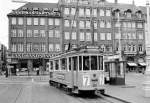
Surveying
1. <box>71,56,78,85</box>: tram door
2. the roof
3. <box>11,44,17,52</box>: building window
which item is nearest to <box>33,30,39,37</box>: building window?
<box>11,44,17,52</box>: building window

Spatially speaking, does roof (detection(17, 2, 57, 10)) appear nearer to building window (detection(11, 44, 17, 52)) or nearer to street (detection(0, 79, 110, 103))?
building window (detection(11, 44, 17, 52))

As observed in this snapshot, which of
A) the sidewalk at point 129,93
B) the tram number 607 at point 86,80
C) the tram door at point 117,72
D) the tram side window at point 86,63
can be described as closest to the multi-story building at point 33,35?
the tram door at point 117,72

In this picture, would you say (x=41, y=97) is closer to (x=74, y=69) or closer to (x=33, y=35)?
(x=74, y=69)

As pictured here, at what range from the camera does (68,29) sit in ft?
235

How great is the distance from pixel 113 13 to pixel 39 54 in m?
21.5

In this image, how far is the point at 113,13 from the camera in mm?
75250

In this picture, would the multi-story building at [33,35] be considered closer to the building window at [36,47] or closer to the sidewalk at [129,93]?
the building window at [36,47]

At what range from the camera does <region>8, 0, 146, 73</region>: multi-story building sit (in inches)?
2692

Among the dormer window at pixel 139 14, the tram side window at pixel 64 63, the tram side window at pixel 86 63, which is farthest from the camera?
the dormer window at pixel 139 14

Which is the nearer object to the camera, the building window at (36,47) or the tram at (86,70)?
the tram at (86,70)

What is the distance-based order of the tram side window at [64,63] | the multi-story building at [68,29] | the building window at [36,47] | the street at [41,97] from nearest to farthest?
1. the street at [41,97]
2. the tram side window at [64,63]
3. the multi-story building at [68,29]
4. the building window at [36,47]

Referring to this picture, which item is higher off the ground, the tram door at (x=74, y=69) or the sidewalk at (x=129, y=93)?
the tram door at (x=74, y=69)

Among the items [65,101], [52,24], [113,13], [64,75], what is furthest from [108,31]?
[65,101]

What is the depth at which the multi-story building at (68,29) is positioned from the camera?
68.4 m
